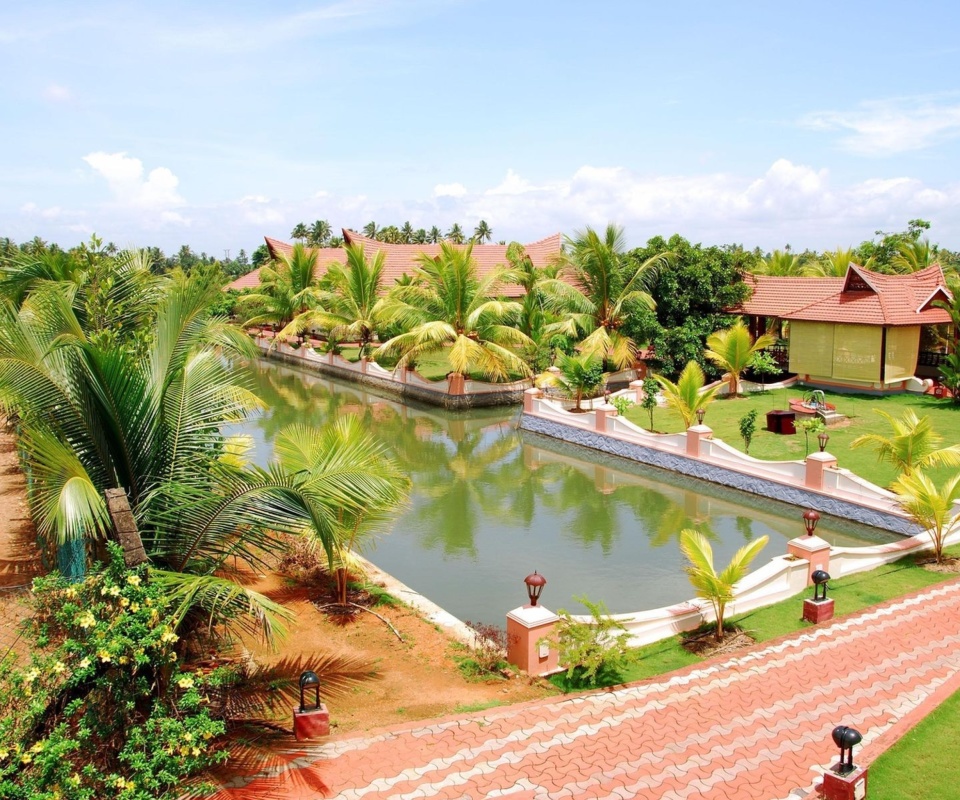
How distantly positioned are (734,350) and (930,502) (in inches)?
418

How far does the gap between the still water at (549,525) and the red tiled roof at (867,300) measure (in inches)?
300

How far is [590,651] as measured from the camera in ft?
21.7

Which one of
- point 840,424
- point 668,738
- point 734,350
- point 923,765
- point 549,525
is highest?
point 734,350

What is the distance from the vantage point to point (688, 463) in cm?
1479

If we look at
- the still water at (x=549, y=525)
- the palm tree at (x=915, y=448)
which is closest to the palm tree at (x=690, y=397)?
Result: the still water at (x=549, y=525)

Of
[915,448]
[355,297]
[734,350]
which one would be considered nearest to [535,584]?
[915,448]

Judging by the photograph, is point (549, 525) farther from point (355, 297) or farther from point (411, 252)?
point (411, 252)

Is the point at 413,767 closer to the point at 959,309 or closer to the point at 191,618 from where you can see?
the point at 191,618

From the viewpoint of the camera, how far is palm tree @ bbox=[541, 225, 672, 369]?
22.1 m

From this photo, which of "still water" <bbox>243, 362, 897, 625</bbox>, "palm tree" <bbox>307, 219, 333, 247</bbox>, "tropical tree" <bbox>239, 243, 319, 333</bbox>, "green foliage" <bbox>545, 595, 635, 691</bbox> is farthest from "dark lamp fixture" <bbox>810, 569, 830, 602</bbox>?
"palm tree" <bbox>307, 219, 333, 247</bbox>

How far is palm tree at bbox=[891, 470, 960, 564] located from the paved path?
8.37 feet

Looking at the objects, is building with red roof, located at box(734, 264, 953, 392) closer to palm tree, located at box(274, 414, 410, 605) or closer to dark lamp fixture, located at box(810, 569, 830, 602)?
dark lamp fixture, located at box(810, 569, 830, 602)

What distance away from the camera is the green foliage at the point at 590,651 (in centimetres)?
657

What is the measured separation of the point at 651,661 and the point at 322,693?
2962mm
